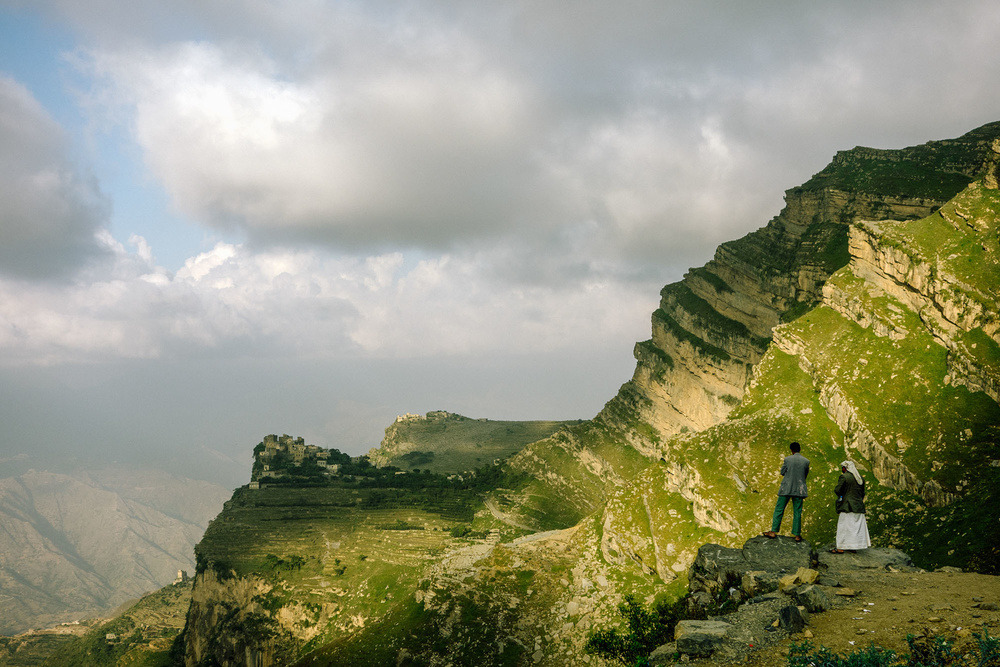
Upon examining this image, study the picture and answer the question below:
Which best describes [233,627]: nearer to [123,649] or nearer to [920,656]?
[123,649]

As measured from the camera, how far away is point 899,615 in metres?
21.2

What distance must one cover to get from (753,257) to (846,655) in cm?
17076

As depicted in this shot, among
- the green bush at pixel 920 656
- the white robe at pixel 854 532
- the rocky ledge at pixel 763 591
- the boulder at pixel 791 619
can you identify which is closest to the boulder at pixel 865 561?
the rocky ledge at pixel 763 591

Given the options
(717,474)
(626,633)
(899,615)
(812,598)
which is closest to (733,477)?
(717,474)

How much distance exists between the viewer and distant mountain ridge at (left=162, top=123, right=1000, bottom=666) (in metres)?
72.4

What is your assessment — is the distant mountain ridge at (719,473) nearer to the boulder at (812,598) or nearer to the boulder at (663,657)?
the boulder at (812,598)

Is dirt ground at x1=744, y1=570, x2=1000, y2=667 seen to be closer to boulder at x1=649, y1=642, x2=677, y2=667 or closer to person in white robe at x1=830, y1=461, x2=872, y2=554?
boulder at x1=649, y1=642, x2=677, y2=667

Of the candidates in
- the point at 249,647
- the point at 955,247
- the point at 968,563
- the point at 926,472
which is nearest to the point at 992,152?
the point at 955,247

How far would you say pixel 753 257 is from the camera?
17550 cm

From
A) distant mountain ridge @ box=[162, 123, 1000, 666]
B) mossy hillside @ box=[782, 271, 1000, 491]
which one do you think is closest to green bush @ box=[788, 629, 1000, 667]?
distant mountain ridge @ box=[162, 123, 1000, 666]

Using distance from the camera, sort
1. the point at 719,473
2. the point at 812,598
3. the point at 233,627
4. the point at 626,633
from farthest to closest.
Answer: the point at 233,627, the point at 719,473, the point at 626,633, the point at 812,598

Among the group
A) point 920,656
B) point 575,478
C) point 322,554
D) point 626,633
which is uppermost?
point 920,656

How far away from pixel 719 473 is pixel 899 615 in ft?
226

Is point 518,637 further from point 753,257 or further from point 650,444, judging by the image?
point 753,257
